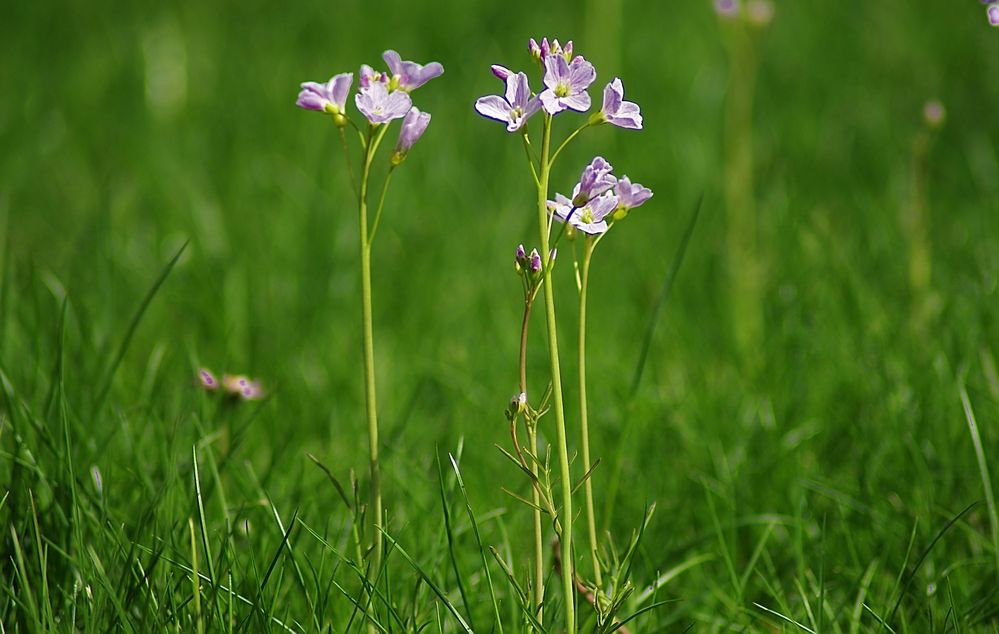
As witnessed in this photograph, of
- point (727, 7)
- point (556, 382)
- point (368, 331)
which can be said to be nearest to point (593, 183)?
point (556, 382)

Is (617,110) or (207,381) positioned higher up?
(617,110)

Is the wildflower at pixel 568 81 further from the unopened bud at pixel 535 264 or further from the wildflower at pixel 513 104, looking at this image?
the unopened bud at pixel 535 264

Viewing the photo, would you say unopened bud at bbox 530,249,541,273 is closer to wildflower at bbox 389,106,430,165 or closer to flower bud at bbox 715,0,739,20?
wildflower at bbox 389,106,430,165

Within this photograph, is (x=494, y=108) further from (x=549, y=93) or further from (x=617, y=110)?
(x=617, y=110)

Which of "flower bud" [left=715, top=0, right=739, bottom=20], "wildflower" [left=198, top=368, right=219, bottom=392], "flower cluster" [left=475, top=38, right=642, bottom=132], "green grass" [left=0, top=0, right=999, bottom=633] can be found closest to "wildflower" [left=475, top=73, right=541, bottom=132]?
"flower cluster" [left=475, top=38, right=642, bottom=132]

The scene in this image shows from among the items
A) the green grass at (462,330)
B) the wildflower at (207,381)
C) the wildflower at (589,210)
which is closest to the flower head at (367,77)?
the wildflower at (589,210)

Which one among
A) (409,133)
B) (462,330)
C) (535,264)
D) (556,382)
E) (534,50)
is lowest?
(462,330)

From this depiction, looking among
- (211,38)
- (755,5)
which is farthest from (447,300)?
(211,38)
